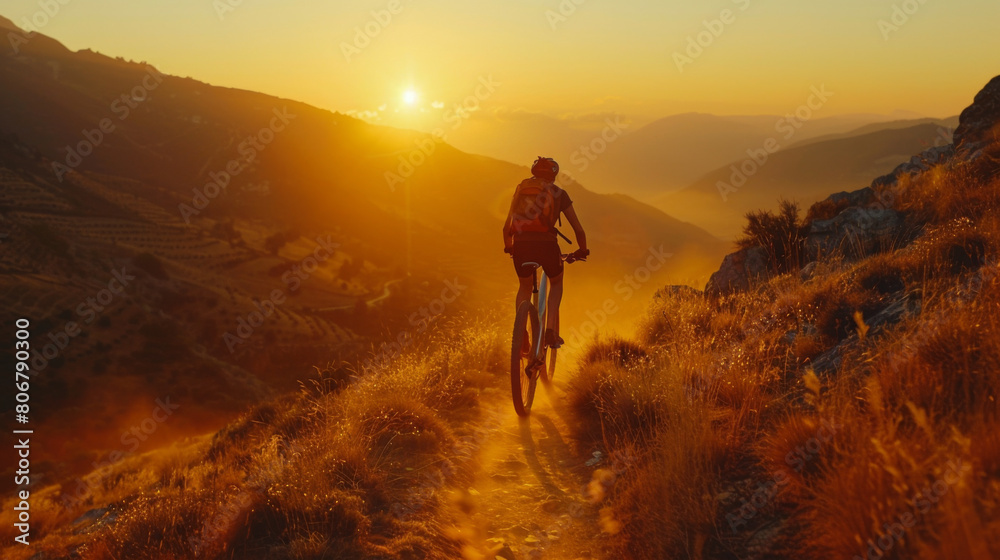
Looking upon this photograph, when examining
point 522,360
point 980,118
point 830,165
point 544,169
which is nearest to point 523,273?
point 522,360

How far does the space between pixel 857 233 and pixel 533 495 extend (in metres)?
6.89

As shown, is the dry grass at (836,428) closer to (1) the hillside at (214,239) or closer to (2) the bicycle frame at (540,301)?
(2) the bicycle frame at (540,301)

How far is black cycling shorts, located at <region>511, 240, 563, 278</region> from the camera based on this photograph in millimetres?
5418

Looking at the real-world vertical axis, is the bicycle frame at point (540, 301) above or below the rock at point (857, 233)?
below

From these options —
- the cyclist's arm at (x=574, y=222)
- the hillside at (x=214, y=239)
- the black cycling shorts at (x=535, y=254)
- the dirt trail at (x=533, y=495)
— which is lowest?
the dirt trail at (x=533, y=495)

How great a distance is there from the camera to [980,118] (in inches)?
427

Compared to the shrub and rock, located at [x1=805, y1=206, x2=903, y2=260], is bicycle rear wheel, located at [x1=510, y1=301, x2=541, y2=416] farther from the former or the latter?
the shrub

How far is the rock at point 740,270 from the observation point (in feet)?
33.4

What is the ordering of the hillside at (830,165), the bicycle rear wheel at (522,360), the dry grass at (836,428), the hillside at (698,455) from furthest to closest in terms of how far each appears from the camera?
the hillside at (830,165) → the bicycle rear wheel at (522,360) → the hillside at (698,455) → the dry grass at (836,428)

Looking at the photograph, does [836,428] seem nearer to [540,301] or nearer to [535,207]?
[535,207]

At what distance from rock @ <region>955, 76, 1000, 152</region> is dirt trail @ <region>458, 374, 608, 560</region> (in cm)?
987

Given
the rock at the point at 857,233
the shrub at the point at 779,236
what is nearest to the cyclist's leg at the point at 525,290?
the rock at the point at 857,233

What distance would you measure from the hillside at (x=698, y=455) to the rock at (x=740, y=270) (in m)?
3.51

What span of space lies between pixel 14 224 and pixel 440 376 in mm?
63285
